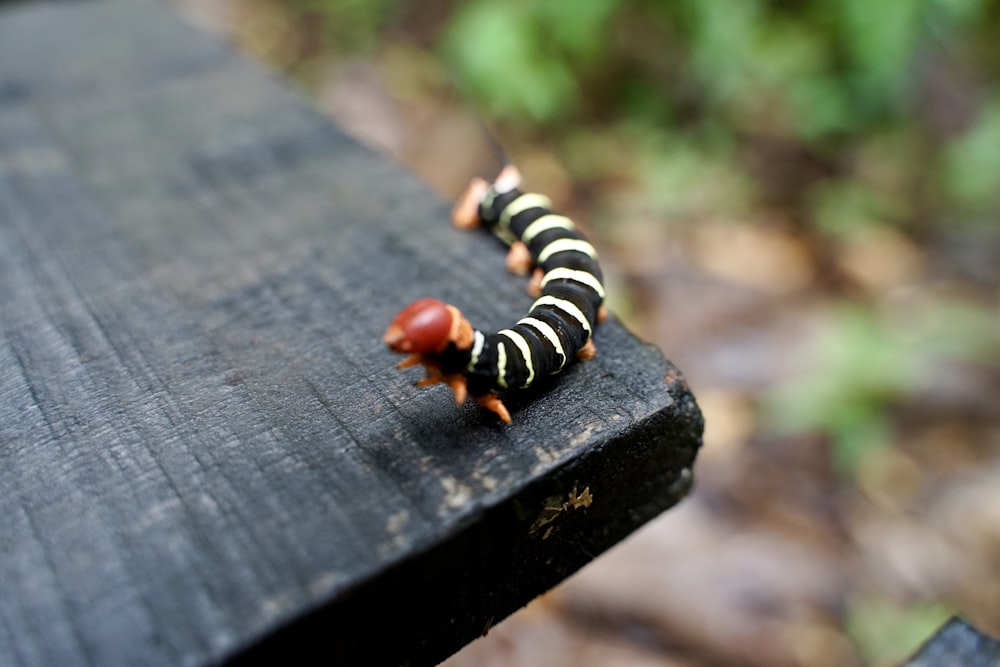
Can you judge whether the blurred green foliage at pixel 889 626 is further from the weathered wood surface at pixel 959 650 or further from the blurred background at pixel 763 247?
the weathered wood surface at pixel 959 650

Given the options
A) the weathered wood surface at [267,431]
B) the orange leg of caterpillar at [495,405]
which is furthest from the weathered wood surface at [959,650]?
the orange leg of caterpillar at [495,405]

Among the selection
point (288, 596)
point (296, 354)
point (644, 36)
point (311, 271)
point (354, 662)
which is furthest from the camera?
point (644, 36)

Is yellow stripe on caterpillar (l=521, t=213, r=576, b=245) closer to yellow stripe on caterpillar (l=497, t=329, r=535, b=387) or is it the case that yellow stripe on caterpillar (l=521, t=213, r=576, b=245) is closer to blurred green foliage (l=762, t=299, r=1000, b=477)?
yellow stripe on caterpillar (l=497, t=329, r=535, b=387)

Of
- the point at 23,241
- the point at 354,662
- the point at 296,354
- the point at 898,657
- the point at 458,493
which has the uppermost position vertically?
the point at 458,493

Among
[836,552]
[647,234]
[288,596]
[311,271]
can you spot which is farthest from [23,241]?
[647,234]

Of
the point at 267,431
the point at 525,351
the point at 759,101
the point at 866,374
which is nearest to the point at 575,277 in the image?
the point at 525,351

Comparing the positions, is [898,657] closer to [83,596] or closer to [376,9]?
[83,596]
